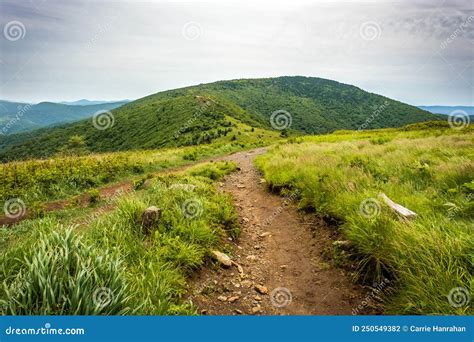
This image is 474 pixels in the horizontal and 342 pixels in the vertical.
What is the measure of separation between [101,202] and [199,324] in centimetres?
759

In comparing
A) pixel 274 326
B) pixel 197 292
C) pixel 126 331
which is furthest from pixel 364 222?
pixel 126 331

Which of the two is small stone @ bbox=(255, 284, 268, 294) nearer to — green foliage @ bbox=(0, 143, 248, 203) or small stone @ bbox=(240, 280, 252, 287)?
small stone @ bbox=(240, 280, 252, 287)

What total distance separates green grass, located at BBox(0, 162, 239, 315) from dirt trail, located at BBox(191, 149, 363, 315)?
49cm

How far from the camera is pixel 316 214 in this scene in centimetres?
711

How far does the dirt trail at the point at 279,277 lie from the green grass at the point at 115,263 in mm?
492

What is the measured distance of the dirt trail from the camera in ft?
14.4

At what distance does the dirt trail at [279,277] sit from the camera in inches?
173

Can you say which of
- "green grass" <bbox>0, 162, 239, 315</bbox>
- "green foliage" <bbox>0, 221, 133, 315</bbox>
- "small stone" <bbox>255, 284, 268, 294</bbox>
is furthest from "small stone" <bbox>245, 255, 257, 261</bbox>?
"green foliage" <bbox>0, 221, 133, 315</bbox>

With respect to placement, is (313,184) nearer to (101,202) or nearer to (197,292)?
(197,292)

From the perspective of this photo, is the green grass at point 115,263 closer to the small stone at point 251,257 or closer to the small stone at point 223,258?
the small stone at point 223,258

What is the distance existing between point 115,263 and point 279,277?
2979 millimetres

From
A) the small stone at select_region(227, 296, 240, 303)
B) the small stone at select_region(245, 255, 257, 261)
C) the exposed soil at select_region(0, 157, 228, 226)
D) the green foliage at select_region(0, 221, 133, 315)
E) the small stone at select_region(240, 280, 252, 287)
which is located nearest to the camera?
the green foliage at select_region(0, 221, 133, 315)

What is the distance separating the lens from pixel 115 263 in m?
3.55

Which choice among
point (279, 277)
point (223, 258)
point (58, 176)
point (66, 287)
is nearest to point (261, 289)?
point (279, 277)
